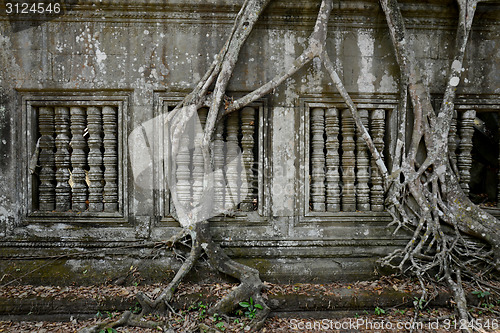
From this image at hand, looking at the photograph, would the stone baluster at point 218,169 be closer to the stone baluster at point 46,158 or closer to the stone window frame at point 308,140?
the stone window frame at point 308,140

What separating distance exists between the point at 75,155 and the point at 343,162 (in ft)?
11.0

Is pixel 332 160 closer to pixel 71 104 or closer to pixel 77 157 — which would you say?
pixel 77 157

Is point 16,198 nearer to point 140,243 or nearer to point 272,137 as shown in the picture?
point 140,243

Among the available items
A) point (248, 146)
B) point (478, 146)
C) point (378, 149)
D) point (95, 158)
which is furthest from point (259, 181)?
point (478, 146)

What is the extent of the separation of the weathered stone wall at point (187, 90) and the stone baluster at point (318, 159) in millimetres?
140

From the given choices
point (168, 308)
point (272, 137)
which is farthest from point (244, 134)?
point (168, 308)

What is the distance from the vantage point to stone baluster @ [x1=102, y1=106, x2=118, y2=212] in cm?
348

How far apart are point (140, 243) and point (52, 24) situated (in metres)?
2.83

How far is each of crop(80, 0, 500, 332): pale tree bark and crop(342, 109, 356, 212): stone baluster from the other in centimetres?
16

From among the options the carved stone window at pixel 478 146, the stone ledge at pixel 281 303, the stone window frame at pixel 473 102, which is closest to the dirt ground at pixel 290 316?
the stone ledge at pixel 281 303

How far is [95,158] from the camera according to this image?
11.4 feet

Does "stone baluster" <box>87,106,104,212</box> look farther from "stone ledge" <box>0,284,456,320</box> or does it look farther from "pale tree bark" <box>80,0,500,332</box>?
"stone ledge" <box>0,284,456,320</box>

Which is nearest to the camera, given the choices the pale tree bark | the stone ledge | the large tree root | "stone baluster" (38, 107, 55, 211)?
the large tree root

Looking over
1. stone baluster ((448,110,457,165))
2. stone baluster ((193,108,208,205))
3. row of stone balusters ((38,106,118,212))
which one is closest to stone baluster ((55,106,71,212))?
row of stone balusters ((38,106,118,212))
